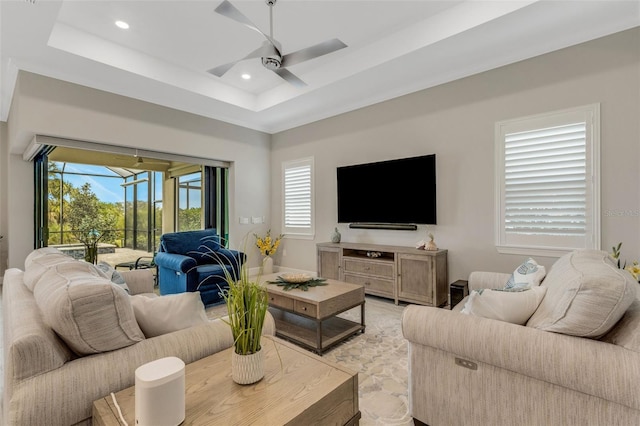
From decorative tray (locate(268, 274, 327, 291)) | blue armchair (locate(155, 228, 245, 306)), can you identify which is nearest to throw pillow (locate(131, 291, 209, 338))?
decorative tray (locate(268, 274, 327, 291))

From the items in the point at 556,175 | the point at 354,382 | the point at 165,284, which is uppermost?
the point at 556,175

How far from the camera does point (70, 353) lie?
3.85 ft

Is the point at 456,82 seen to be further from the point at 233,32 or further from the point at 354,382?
the point at 354,382

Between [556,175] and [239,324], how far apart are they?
11.7ft

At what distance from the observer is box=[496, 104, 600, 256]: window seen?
3.07 metres

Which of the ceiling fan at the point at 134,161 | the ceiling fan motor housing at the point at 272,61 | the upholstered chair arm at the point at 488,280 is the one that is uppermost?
the ceiling fan motor housing at the point at 272,61

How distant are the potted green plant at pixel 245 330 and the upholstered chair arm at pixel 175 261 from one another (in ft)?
9.28

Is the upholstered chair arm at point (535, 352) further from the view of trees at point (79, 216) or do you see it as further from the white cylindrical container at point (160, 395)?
the view of trees at point (79, 216)

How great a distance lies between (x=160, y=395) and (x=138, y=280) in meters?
2.37

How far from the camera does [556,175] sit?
3.24 m

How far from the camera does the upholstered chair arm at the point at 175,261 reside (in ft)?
12.3

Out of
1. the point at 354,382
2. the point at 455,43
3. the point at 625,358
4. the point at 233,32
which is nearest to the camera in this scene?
the point at 625,358

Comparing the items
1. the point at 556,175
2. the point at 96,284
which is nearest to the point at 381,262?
the point at 556,175

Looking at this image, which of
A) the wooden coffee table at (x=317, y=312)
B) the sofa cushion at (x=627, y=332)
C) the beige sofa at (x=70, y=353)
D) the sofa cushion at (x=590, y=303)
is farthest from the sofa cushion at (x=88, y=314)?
the sofa cushion at (x=627, y=332)
